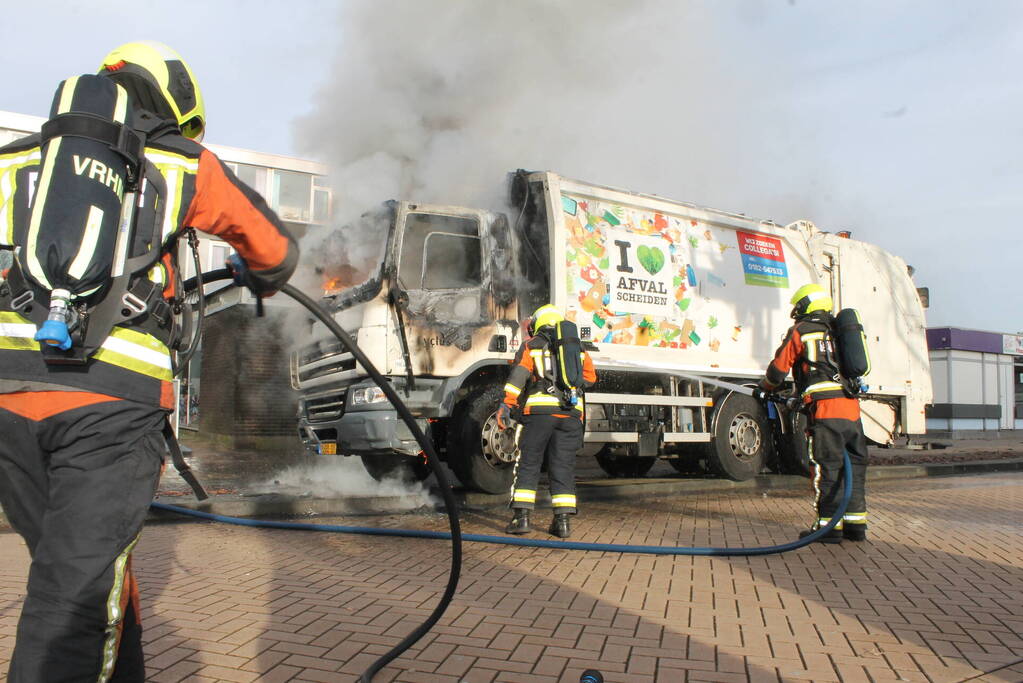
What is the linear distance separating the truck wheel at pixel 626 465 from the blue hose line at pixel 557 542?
485 cm

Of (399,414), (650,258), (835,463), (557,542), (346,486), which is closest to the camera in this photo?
(399,414)

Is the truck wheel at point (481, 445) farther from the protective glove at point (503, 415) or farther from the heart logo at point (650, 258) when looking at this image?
the heart logo at point (650, 258)

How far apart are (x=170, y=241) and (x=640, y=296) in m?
6.96

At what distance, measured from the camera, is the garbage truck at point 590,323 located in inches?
283

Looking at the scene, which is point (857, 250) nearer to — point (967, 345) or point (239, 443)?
point (239, 443)

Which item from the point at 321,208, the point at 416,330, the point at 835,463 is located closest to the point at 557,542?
the point at 835,463

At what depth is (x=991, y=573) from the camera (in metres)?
4.93

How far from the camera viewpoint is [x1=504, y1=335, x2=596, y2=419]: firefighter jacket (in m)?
6.19

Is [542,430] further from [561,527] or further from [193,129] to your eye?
[193,129]

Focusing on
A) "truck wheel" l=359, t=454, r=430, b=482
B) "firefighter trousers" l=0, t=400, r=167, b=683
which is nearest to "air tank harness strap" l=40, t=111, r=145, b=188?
"firefighter trousers" l=0, t=400, r=167, b=683

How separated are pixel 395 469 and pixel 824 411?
14.6 feet

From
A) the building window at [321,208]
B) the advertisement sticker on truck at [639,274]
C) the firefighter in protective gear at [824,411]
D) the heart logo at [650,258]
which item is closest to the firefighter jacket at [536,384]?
the firefighter in protective gear at [824,411]

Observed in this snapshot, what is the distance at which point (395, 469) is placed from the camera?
861 cm

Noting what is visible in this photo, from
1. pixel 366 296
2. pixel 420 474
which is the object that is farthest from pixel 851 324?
pixel 420 474
